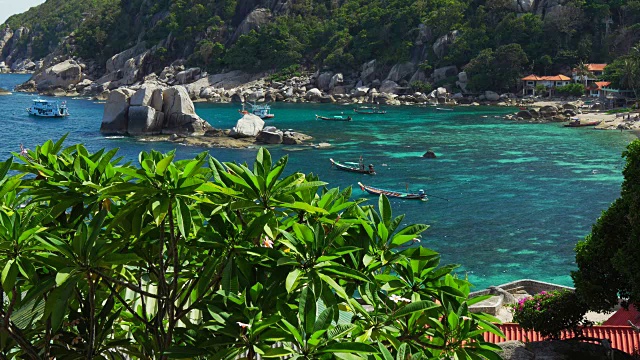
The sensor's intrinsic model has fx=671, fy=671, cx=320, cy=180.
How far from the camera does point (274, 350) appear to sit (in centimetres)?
480

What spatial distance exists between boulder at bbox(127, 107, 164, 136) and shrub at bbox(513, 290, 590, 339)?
215 ft

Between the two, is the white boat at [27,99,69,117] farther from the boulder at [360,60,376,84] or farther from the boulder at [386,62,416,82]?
the boulder at [386,62,416,82]

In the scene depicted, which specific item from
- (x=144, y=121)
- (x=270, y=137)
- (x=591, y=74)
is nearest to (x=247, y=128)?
(x=270, y=137)

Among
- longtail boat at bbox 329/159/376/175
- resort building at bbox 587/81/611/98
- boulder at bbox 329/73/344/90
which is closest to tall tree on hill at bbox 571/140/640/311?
longtail boat at bbox 329/159/376/175

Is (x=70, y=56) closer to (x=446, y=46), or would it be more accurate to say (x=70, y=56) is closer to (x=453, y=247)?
(x=446, y=46)

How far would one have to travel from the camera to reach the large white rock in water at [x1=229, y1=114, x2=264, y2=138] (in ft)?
237

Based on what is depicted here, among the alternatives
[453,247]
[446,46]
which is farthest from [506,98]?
[453,247]

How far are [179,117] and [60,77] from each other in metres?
81.1

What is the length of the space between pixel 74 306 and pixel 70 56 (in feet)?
548

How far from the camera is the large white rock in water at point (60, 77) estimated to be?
472 feet

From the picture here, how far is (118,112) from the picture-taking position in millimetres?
77250

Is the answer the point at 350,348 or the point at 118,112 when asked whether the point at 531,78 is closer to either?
the point at 118,112

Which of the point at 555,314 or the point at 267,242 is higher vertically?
the point at 267,242

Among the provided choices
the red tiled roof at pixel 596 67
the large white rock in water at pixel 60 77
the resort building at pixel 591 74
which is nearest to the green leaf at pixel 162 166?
the resort building at pixel 591 74
